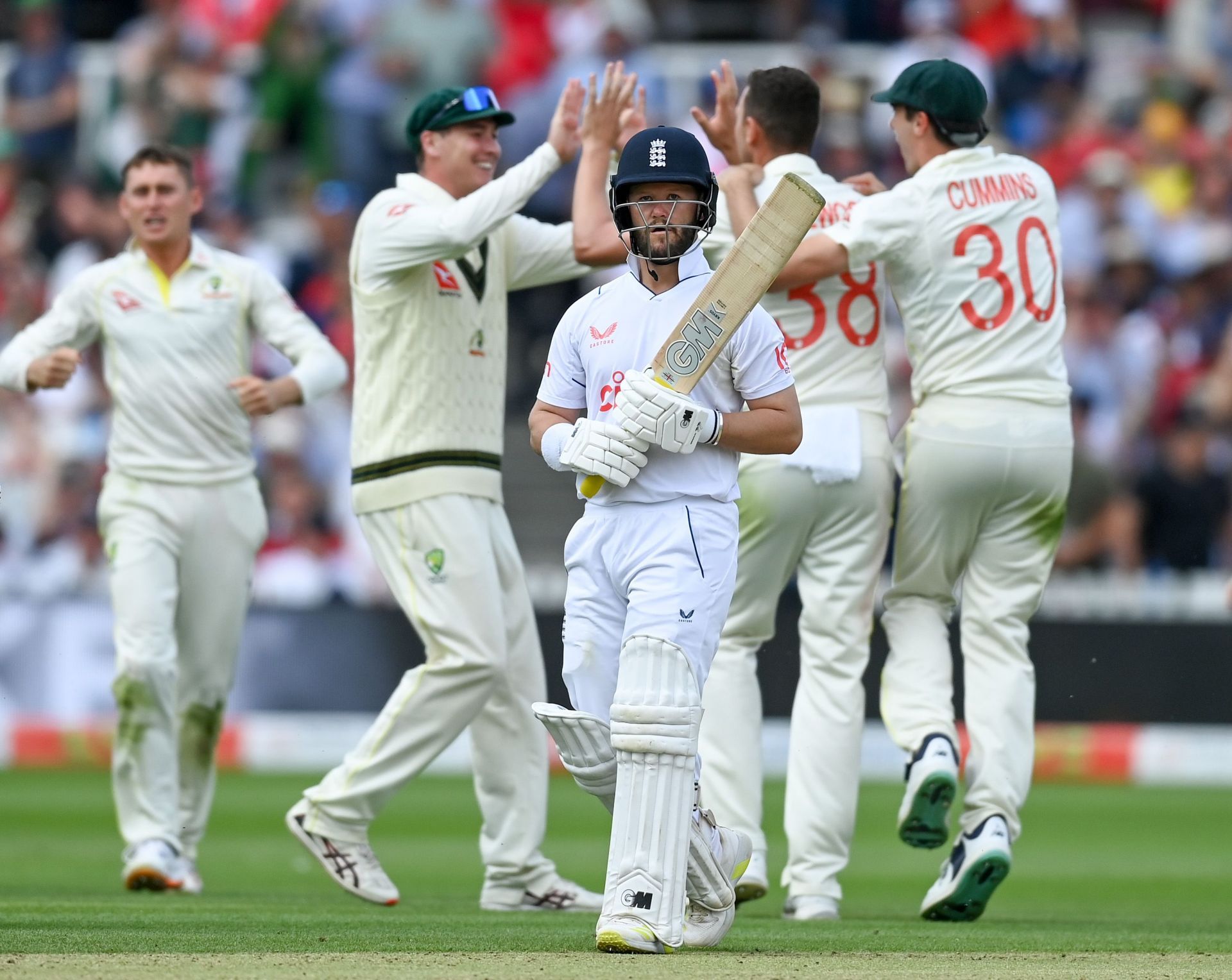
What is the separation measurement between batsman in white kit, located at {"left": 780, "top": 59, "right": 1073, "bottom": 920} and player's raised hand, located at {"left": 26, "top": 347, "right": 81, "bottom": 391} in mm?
2373

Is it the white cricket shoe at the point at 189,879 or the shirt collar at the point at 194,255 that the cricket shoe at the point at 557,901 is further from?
the shirt collar at the point at 194,255

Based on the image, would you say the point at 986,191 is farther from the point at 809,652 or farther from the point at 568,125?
the point at 809,652

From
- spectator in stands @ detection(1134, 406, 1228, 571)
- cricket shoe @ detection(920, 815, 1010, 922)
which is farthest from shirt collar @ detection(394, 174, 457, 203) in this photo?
spectator in stands @ detection(1134, 406, 1228, 571)

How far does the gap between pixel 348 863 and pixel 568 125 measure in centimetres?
223

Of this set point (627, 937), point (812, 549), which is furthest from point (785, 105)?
point (627, 937)

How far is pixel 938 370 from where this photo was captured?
6.34m

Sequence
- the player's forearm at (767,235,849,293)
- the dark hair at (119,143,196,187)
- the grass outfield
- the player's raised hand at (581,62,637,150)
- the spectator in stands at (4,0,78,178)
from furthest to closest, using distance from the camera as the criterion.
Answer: the spectator in stands at (4,0,78,178) → the dark hair at (119,143,196,187) → the player's raised hand at (581,62,637,150) → the player's forearm at (767,235,849,293) → the grass outfield

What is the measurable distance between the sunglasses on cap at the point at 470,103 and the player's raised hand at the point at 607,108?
19.1 inches

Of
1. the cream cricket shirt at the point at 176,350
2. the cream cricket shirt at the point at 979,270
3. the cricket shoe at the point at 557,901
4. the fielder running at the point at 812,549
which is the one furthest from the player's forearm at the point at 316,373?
the cream cricket shirt at the point at 979,270

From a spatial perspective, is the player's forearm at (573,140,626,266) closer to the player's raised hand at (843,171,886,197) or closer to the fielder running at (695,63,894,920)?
the fielder running at (695,63,894,920)

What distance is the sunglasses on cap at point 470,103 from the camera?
6.61m

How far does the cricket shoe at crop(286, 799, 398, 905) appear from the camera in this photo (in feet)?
20.8

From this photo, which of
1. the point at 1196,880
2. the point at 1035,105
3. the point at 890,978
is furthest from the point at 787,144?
the point at 1035,105

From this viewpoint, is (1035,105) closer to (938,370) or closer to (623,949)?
(938,370)
